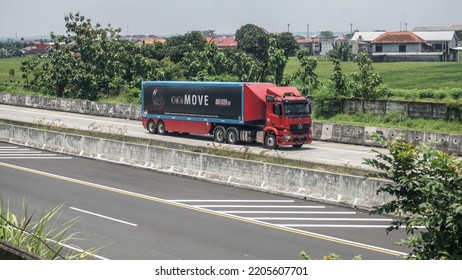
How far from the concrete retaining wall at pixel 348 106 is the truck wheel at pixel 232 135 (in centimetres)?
596

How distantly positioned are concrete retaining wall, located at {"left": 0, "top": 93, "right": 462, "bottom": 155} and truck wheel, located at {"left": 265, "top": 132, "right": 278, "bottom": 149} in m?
5.32

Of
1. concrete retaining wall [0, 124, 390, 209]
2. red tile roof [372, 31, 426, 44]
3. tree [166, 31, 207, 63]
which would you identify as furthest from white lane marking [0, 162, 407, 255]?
red tile roof [372, 31, 426, 44]

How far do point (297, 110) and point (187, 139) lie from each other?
8684mm

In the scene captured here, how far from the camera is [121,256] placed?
20172mm

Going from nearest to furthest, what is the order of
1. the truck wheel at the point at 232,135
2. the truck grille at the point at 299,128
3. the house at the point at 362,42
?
the truck grille at the point at 299,128, the truck wheel at the point at 232,135, the house at the point at 362,42

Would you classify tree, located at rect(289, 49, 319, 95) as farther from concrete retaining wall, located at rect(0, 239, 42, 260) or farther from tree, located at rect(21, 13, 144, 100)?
concrete retaining wall, located at rect(0, 239, 42, 260)

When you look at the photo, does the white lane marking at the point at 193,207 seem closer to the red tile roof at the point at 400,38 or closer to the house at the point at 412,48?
the house at the point at 412,48

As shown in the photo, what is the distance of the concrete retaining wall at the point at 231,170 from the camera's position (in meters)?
27.2

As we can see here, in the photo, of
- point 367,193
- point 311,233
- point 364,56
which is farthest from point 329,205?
point 364,56

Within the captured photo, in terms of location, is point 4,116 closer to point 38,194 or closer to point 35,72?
point 35,72

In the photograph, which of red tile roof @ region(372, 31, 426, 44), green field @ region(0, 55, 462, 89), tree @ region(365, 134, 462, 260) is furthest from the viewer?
red tile roof @ region(372, 31, 426, 44)

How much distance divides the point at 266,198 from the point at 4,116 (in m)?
38.0

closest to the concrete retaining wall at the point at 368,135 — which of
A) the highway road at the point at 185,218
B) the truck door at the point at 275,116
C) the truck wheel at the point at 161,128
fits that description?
the truck door at the point at 275,116

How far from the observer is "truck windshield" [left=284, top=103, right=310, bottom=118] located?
4250cm
